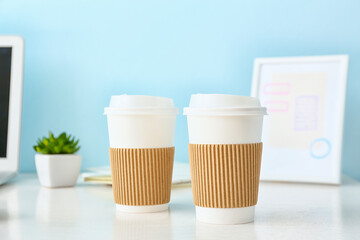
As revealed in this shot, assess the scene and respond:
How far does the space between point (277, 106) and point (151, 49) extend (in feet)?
A: 1.24

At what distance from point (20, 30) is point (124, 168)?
80 cm

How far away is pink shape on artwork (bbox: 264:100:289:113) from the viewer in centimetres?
98

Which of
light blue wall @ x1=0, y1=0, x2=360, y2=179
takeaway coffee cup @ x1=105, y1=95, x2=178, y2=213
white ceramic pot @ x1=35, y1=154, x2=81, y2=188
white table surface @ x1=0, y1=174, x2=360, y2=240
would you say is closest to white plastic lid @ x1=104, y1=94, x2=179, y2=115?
takeaway coffee cup @ x1=105, y1=95, x2=178, y2=213

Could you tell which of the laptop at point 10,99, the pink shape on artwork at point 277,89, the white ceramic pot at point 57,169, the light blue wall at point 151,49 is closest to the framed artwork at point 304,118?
the pink shape on artwork at point 277,89

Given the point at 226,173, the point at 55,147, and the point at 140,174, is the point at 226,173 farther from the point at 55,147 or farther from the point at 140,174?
the point at 55,147

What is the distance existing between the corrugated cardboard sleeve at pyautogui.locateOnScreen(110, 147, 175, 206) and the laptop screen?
0.51 metres

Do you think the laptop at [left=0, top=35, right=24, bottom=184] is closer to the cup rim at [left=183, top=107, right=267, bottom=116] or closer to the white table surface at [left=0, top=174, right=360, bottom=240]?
the white table surface at [left=0, top=174, right=360, bottom=240]

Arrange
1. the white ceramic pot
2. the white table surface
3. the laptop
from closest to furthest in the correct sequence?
the white table surface, the white ceramic pot, the laptop

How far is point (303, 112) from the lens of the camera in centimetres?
96

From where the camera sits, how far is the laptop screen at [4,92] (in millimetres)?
1014

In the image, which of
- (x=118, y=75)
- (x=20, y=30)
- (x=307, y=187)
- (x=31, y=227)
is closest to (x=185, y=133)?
(x=118, y=75)

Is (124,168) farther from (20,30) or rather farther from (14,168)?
(20,30)

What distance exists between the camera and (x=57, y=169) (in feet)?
2.93

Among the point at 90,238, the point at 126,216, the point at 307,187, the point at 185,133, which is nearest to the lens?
the point at 90,238
